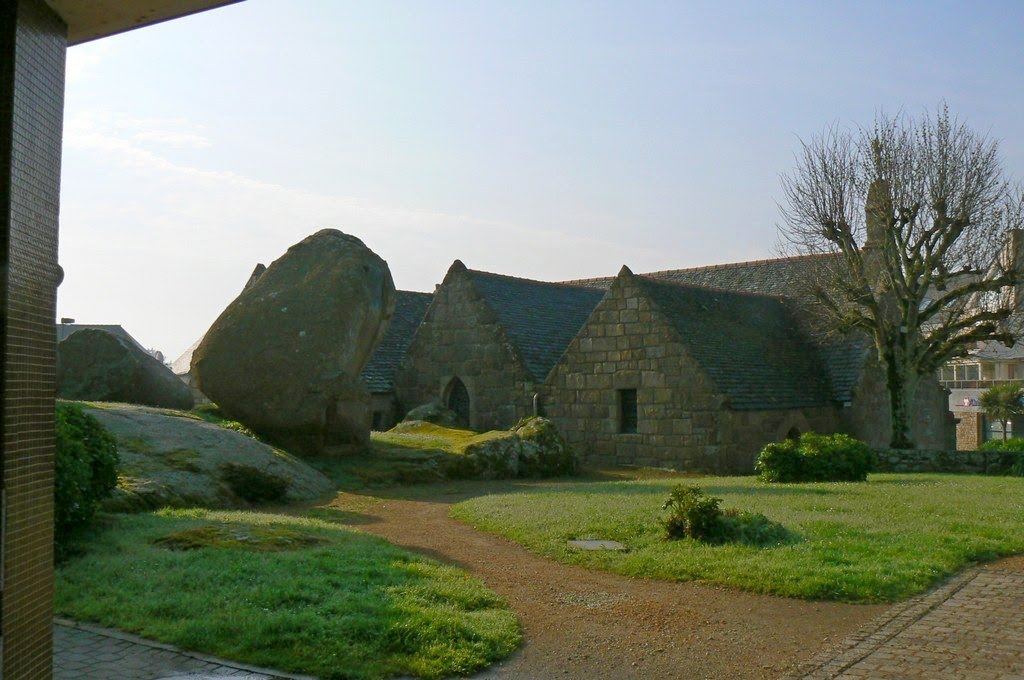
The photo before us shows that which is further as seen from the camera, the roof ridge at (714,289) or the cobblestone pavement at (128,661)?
the roof ridge at (714,289)

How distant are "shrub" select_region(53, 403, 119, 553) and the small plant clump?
6.20m

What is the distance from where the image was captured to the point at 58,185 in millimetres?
5238

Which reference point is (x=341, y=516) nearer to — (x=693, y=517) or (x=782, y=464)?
(x=693, y=517)

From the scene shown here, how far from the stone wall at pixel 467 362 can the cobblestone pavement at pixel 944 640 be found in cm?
1809

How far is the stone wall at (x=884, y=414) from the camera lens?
85.9 feet

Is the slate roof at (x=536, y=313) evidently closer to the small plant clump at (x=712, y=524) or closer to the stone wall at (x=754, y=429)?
the stone wall at (x=754, y=429)

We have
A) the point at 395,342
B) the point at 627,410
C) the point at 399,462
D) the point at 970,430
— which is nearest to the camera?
the point at 399,462

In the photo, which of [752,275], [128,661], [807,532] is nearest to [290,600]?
[128,661]

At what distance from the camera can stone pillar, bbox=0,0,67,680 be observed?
4.62 m

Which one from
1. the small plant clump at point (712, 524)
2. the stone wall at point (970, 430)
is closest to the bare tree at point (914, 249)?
the small plant clump at point (712, 524)

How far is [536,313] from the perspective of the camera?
29.8 metres

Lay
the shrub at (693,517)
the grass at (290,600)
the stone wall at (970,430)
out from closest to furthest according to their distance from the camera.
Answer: the grass at (290,600) → the shrub at (693,517) → the stone wall at (970,430)

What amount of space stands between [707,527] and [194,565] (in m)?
5.52

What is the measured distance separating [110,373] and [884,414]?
2063 cm
